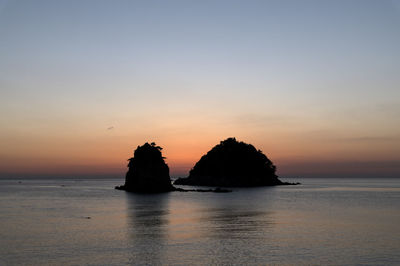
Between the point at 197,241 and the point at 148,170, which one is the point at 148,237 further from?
the point at 148,170

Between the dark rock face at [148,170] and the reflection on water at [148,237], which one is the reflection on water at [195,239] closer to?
the reflection on water at [148,237]

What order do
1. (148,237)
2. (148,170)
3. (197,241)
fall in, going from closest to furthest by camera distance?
(197,241) → (148,237) → (148,170)

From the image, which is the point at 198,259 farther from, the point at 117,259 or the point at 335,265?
the point at 335,265

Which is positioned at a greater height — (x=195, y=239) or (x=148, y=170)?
(x=148, y=170)

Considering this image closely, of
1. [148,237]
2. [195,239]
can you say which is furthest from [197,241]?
[148,237]

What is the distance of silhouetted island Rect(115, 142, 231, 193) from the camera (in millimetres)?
131625

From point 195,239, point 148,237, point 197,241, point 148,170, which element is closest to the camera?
point 197,241

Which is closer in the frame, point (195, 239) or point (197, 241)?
point (197, 241)

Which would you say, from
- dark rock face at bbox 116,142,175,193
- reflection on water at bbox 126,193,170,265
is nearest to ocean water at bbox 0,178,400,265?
reflection on water at bbox 126,193,170,265

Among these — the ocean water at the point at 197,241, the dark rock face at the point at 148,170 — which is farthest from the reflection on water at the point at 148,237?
the dark rock face at the point at 148,170

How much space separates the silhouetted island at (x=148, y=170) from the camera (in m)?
132

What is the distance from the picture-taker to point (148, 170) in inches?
5231

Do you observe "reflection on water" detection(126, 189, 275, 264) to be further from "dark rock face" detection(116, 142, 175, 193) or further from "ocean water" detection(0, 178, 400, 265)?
"dark rock face" detection(116, 142, 175, 193)

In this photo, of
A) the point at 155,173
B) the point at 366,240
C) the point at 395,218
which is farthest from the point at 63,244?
the point at 155,173
